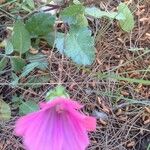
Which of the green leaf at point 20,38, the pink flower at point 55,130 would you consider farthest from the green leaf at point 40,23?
the pink flower at point 55,130

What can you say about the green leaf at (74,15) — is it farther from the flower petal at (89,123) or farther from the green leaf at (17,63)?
the flower petal at (89,123)

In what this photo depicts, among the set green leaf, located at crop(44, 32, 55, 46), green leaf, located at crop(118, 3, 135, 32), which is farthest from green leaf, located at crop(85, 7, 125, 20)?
green leaf, located at crop(44, 32, 55, 46)

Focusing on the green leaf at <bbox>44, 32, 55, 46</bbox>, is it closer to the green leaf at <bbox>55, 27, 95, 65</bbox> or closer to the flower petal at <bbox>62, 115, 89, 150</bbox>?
the green leaf at <bbox>55, 27, 95, 65</bbox>

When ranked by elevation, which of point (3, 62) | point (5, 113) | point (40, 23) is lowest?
point (5, 113)

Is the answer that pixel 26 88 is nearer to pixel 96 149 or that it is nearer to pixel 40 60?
pixel 40 60

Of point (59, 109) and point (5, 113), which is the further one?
point (5, 113)

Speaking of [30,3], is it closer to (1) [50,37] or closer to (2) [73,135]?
(1) [50,37]

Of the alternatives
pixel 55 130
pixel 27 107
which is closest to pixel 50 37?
pixel 27 107
